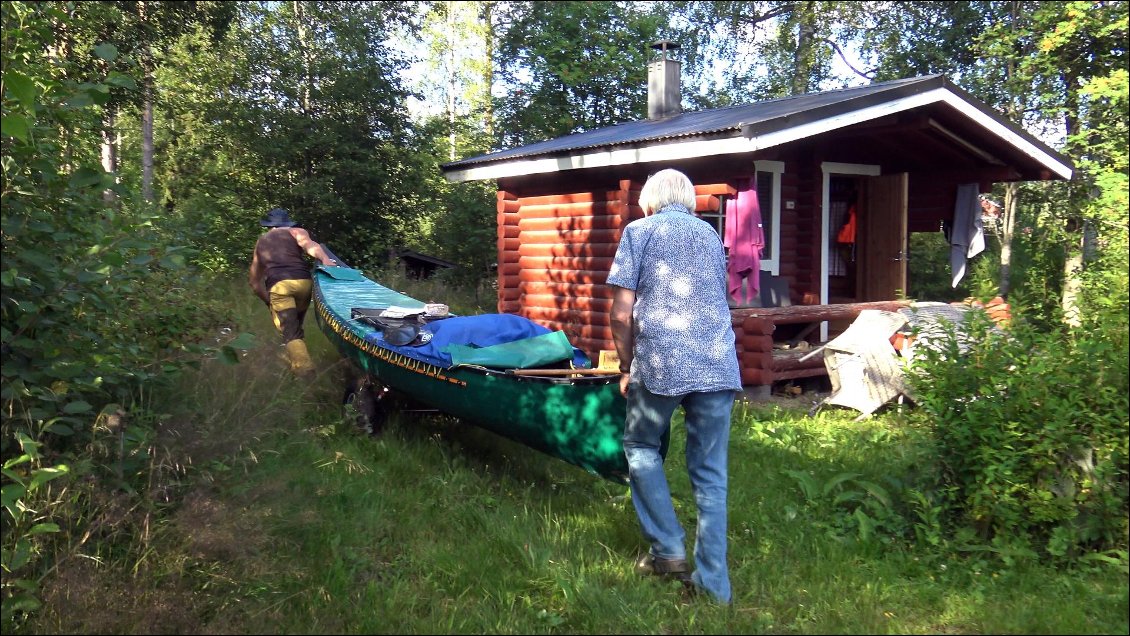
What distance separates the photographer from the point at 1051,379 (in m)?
4.29

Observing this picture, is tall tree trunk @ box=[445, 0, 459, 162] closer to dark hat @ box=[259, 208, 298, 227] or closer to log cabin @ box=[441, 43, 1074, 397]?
log cabin @ box=[441, 43, 1074, 397]

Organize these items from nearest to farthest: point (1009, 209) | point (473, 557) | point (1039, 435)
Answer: point (1039, 435)
point (473, 557)
point (1009, 209)

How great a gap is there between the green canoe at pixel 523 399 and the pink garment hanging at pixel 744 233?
14.0 feet

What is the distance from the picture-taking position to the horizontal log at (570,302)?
448 inches

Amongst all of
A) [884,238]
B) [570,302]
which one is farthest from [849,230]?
[570,302]

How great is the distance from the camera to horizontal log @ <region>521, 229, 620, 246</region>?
36.6ft

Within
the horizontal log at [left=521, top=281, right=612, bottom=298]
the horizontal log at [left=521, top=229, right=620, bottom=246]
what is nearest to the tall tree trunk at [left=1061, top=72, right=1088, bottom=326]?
the horizontal log at [left=521, top=229, right=620, bottom=246]

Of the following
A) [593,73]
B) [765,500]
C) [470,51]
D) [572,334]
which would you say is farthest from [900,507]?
[470,51]

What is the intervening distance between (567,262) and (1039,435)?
8.11 meters

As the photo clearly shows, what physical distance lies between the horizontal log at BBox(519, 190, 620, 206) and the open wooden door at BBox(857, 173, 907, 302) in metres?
3.87

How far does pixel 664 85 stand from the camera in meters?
13.7

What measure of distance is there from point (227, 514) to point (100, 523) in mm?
530

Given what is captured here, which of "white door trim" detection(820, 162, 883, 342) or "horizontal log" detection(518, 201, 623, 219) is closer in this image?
"horizontal log" detection(518, 201, 623, 219)

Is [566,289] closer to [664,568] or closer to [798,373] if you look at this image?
[798,373]
